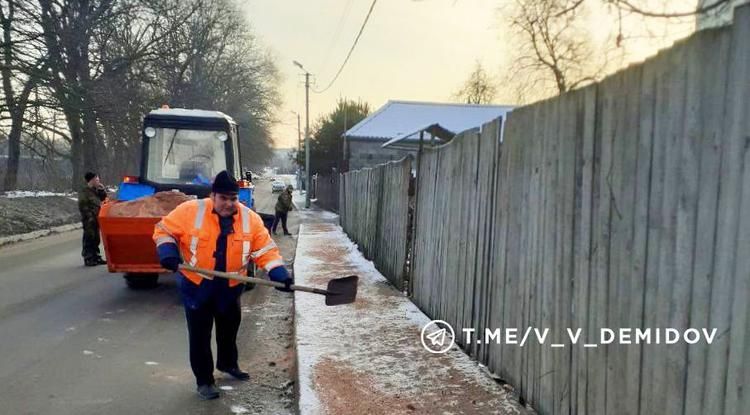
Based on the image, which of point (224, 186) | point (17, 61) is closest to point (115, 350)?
point (224, 186)

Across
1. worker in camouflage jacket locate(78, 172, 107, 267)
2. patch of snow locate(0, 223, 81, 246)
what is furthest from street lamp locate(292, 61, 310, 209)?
worker in camouflage jacket locate(78, 172, 107, 267)

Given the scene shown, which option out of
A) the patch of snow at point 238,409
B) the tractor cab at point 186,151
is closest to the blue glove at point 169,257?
the patch of snow at point 238,409

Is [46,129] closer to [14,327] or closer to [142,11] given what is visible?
[142,11]

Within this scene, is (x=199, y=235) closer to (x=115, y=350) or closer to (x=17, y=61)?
(x=115, y=350)

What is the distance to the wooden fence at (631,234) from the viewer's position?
215cm

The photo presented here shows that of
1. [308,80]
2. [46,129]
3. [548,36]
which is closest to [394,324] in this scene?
[46,129]

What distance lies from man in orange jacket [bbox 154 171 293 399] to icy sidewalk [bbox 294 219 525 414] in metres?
0.80

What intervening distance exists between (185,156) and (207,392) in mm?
6164

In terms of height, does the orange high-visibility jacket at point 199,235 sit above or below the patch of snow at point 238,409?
above

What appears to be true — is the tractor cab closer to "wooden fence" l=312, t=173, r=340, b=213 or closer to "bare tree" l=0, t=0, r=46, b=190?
"bare tree" l=0, t=0, r=46, b=190

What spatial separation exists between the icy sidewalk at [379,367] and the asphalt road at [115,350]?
319 mm

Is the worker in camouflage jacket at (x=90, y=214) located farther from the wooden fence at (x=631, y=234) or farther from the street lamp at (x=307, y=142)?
the street lamp at (x=307, y=142)

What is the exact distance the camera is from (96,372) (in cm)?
484

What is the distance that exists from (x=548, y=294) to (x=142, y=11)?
19704 millimetres
